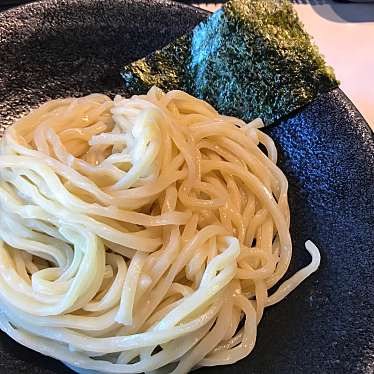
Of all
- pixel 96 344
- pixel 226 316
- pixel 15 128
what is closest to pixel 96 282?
pixel 96 344

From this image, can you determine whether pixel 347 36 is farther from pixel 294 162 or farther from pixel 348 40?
pixel 294 162

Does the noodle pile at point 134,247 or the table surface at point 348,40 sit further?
the table surface at point 348,40

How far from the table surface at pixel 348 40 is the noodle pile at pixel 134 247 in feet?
3.37

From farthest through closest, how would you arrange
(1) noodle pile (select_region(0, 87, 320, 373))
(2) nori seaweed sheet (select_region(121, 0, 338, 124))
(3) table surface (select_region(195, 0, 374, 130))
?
(3) table surface (select_region(195, 0, 374, 130)) → (2) nori seaweed sheet (select_region(121, 0, 338, 124)) → (1) noodle pile (select_region(0, 87, 320, 373))

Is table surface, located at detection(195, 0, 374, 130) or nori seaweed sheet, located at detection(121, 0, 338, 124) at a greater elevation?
nori seaweed sheet, located at detection(121, 0, 338, 124)

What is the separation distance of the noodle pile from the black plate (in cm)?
7

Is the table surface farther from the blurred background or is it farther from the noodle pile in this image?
the noodle pile

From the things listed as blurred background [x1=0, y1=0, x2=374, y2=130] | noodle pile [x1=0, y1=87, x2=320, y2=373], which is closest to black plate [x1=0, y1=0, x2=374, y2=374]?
noodle pile [x1=0, y1=87, x2=320, y2=373]

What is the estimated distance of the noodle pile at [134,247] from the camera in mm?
1554

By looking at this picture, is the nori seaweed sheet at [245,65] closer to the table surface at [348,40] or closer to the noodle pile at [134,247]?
the noodle pile at [134,247]

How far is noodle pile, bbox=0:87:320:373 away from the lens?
1554 millimetres

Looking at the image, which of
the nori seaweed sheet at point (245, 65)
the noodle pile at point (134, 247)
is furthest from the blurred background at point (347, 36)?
the noodle pile at point (134, 247)

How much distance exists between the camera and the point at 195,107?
2.08 meters

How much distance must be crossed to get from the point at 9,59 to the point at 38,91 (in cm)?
16
